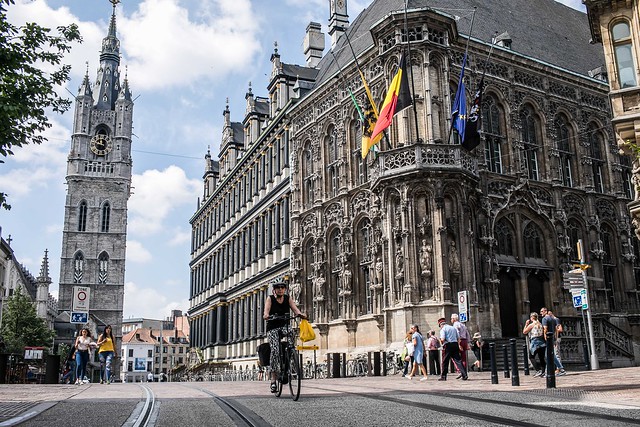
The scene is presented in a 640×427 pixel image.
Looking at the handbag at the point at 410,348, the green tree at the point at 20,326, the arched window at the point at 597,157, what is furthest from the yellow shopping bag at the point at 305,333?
the green tree at the point at 20,326

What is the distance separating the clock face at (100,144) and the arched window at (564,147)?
3259 inches

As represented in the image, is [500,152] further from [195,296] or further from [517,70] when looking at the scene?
[195,296]

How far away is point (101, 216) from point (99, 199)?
2795mm

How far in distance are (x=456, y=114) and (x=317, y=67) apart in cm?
1978

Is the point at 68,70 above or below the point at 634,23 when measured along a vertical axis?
below

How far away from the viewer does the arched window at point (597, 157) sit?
1345 inches

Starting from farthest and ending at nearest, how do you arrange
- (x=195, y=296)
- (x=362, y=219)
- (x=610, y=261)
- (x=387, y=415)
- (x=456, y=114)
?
(x=195, y=296), (x=610, y=261), (x=362, y=219), (x=456, y=114), (x=387, y=415)

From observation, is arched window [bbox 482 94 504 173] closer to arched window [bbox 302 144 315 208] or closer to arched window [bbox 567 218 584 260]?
arched window [bbox 567 218 584 260]

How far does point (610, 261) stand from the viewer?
33.2 meters

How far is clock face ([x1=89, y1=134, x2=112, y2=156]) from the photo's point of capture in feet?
335

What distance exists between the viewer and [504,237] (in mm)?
29781

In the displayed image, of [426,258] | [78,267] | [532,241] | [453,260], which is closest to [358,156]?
[426,258]

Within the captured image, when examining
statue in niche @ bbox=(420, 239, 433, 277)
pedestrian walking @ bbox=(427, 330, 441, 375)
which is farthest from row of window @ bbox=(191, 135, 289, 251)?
pedestrian walking @ bbox=(427, 330, 441, 375)

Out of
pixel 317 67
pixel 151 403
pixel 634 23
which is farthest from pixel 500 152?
pixel 151 403
